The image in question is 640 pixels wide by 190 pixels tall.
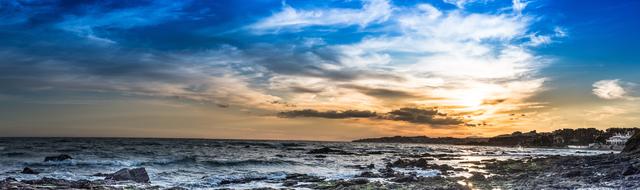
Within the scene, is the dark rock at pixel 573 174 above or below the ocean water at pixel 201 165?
above

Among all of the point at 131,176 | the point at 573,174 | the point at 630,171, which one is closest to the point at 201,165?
the point at 131,176

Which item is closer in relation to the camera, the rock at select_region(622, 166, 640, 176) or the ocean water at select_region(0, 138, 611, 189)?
the rock at select_region(622, 166, 640, 176)

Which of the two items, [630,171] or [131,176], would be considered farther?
[131,176]

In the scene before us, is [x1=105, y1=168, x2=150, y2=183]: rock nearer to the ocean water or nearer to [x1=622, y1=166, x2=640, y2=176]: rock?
the ocean water

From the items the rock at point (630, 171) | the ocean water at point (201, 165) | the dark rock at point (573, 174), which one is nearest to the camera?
the rock at point (630, 171)

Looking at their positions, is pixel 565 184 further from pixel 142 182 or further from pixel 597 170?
pixel 142 182

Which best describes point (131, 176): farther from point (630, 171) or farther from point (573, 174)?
point (630, 171)

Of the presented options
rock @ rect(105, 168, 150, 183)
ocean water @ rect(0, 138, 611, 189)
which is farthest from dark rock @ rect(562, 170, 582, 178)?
rock @ rect(105, 168, 150, 183)

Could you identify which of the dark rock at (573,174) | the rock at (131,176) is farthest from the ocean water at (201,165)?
the dark rock at (573,174)

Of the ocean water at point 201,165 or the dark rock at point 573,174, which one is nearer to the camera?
the dark rock at point 573,174

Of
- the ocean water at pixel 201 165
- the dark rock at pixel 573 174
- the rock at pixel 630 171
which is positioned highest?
the rock at pixel 630 171

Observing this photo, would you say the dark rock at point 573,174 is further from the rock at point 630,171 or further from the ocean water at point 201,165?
the ocean water at point 201,165

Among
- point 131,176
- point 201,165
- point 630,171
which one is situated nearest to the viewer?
point 630,171

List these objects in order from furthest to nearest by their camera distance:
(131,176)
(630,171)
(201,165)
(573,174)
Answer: (201,165) < (131,176) < (573,174) < (630,171)
